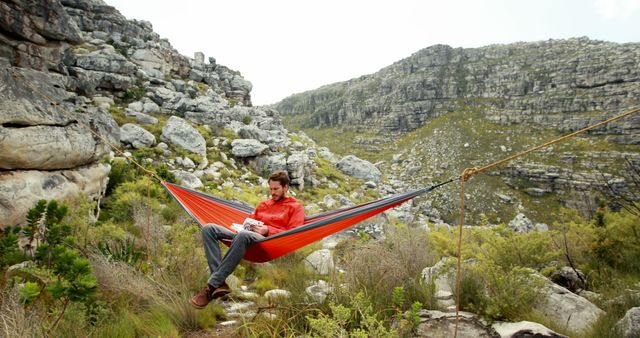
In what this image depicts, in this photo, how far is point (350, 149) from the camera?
164 feet

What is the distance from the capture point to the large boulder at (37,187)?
9.52 ft

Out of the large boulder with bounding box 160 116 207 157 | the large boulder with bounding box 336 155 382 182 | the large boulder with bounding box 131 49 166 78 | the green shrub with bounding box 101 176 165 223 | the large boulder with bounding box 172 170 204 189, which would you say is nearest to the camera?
the green shrub with bounding box 101 176 165 223

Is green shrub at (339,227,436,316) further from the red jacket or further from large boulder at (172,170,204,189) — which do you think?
large boulder at (172,170,204,189)

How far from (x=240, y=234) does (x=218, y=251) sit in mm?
233

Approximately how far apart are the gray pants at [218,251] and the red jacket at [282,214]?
0.41m

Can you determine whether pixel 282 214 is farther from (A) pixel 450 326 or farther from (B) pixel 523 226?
(B) pixel 523 226

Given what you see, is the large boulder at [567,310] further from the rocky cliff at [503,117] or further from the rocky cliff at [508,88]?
the rocky cliff at [508,88]

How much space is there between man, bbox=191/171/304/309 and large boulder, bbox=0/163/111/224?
204cm

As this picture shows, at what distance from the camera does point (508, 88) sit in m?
44.7

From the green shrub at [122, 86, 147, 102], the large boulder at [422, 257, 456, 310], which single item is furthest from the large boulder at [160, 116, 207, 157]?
the large boulder at [422, 257, 456, 310]

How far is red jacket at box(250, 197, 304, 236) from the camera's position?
271 centimetres

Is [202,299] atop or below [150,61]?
below

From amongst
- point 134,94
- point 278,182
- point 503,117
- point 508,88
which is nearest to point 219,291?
point 278,182

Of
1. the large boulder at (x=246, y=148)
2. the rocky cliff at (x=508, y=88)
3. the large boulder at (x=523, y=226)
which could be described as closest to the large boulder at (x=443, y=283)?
the large boulder at (x=523, y=226)
